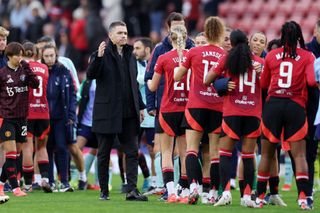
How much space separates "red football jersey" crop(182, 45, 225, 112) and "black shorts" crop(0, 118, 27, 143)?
2.70 m

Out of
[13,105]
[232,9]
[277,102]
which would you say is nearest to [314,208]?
[277,102]

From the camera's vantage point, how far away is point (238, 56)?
13.4m

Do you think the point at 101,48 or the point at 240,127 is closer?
the point at 240,127

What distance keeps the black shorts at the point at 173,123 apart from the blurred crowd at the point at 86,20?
486 inches

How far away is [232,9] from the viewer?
28.8 m

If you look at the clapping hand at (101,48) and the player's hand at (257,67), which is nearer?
the player's hand at (257,67)

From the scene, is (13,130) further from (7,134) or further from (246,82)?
(246,82)

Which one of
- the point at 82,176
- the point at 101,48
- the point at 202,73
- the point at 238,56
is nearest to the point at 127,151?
the point at 101,48

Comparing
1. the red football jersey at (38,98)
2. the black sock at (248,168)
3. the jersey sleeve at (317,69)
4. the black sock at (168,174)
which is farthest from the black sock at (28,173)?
the jersey sleeve at (317,69)

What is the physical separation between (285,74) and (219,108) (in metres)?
1.06

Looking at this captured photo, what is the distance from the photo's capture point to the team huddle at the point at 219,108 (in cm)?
1330

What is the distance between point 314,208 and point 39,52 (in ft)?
18.3

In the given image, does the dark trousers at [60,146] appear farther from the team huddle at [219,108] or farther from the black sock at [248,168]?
the black sock at [248,168]

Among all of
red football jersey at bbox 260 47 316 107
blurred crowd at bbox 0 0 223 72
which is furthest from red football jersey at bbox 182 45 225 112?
blurred crowd at bbox 0 0 223 72
